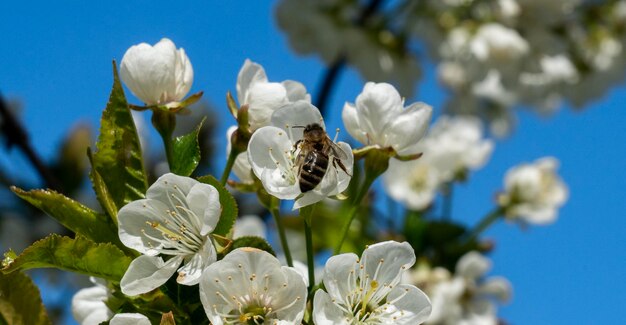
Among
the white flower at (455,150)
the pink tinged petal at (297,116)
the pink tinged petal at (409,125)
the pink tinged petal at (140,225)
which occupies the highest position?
the white flower at (455,150)

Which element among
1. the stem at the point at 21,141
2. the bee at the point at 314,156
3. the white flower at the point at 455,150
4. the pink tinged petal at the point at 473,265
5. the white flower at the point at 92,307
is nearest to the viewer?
the bee at the point at 314,156

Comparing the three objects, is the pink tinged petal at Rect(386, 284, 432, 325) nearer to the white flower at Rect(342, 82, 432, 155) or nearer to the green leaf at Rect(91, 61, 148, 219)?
the white flower at Rect(342, 82, 432, 155)

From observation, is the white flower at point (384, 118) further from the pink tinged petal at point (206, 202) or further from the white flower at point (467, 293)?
the white flower at point (467, 293)

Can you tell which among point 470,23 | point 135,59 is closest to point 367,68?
point 470,23

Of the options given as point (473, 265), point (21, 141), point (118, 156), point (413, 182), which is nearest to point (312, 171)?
point (118, 156)

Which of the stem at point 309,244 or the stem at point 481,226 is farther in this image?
the stem at point 481,226

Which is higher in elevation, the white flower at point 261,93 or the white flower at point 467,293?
the white flower at point 467,293

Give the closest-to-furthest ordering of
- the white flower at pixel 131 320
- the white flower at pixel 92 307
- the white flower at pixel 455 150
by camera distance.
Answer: the white flower at pixel 131 320, the white flower at pixel 92 307, the white flower at pixel 455 150

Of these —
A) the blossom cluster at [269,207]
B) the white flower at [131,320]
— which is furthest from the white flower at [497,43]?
the white flower at [131,320]

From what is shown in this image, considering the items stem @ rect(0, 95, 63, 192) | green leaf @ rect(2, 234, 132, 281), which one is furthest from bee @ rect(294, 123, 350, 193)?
stem @ rect(0, 95, 63, 192)
